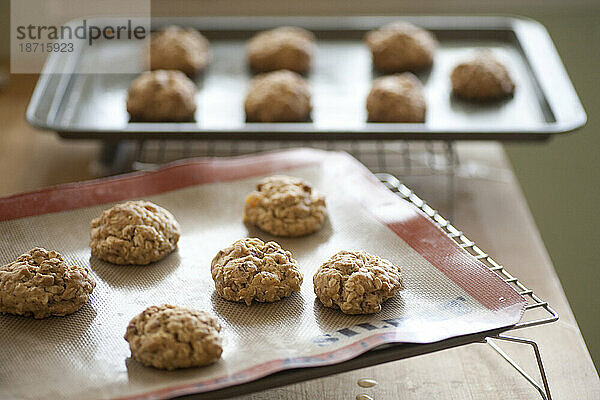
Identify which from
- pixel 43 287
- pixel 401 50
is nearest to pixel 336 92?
pixel 401 50

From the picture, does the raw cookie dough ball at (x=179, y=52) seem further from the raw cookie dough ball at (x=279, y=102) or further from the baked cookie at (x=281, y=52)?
the raw cookie dough ball at (x=279, y=102)

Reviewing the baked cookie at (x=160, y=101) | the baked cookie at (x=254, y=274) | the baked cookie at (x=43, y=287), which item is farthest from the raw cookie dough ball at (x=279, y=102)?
the baked cookie at (x=43, y=287)

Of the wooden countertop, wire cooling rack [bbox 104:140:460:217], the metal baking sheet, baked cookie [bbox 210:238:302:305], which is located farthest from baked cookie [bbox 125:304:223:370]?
wire cooling rack [bbox 104:140:460:217]

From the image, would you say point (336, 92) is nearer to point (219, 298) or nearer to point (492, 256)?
point (492, 256)

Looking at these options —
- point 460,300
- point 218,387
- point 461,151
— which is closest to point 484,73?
point 461,151

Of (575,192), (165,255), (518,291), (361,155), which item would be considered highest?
(518,291)

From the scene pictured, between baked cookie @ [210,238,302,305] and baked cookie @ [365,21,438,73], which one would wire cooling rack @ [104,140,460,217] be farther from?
baked cookie @ [210,238,302,305]

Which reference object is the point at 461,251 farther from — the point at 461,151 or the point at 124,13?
the point at 124,13
